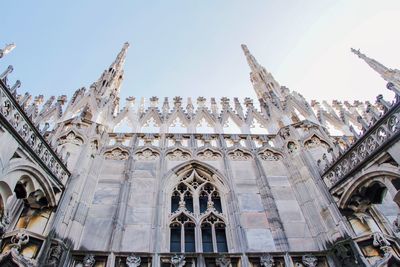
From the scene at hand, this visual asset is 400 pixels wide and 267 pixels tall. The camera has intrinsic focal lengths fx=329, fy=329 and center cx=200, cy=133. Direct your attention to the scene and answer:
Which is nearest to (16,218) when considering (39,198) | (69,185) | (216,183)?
(39,198)

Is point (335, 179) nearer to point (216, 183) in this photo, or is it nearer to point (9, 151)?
point (216, 183)

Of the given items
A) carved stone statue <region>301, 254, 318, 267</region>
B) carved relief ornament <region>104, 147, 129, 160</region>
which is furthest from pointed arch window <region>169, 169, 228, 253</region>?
carved relief ornament <region>104, 147, 129, 160</region>

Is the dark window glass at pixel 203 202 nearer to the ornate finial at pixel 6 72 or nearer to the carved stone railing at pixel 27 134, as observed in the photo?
the carved stone railing at pixel 27 134

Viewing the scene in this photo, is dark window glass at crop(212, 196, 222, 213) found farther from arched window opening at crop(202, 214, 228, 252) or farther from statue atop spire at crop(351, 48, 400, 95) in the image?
statue atop spire at crop(351, 48, 400, 95)

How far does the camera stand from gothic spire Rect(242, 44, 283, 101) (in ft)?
46.1

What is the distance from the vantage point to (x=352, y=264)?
22.1 ft

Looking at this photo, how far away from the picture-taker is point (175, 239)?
812 centimetres

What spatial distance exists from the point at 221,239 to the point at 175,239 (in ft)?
3.75

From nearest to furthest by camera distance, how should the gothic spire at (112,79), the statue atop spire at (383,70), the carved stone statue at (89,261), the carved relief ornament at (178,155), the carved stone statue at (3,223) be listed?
1. the carved stone statue at (3,223)
2. the carved stone statue at (89,261)
3. the carved relief ornament at (178,155)
4. the statue atop spire at (383,70)
5. the gothic spire at (112,79)

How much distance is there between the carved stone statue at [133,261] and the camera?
6.98 m

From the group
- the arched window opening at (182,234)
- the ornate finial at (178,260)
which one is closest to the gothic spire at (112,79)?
the arched window opening at (182,234)

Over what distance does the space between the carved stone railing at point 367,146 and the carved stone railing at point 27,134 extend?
22.6ft

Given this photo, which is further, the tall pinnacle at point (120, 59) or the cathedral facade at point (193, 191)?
the tall pinnacle at point (120, 59)

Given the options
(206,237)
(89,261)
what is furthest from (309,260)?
(89,261)
